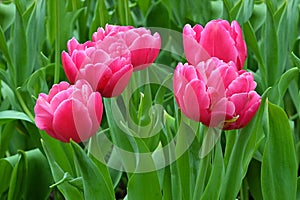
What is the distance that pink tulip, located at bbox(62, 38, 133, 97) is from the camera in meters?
0.69

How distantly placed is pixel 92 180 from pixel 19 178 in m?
0.36

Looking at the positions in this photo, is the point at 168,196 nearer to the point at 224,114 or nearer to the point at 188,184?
the point at 188,184

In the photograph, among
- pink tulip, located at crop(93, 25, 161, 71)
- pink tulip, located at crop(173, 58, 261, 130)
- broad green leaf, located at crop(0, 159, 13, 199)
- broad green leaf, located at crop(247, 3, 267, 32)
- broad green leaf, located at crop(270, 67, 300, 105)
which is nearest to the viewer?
pink tulip, located at crop(173, 58, 261, 130)

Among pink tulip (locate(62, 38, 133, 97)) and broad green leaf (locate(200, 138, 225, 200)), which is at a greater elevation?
pink tulip (locate(62, 38, 133, 97))

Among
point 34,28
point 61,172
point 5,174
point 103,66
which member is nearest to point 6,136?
point 5,174

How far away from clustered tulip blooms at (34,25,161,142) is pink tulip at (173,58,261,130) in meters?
0.08

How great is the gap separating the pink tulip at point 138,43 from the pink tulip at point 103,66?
17mm

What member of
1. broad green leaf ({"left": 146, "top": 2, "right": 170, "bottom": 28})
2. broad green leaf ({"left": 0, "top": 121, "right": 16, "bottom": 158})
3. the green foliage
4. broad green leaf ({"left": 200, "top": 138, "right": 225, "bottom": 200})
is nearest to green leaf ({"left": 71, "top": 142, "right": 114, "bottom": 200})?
the green foliage

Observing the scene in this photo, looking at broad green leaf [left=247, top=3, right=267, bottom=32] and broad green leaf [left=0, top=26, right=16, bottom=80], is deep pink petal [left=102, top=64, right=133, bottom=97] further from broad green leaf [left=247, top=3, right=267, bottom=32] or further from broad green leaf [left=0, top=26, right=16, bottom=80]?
broad green leaf [left=247, top=3, right=267, bottom=32]

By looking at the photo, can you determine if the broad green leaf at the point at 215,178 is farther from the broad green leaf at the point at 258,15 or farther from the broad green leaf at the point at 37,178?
the broad green leaf at the point at 258,15

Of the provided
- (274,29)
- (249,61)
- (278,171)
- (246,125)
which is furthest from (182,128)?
(249,61)

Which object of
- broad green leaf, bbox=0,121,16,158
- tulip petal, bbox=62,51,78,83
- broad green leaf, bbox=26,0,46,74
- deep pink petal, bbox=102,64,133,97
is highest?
tulip petal, bbox=62,51,78,83

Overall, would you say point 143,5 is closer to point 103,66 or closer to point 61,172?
point 61,172

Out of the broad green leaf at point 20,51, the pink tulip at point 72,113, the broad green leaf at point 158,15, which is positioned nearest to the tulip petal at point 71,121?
the pink tulip at point 72,113
